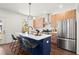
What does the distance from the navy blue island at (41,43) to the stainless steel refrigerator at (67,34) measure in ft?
1.16

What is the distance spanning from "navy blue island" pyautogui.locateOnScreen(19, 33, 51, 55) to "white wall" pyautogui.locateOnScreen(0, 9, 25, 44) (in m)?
0.20

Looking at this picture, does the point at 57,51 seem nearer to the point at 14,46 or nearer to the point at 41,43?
the point at 41,43

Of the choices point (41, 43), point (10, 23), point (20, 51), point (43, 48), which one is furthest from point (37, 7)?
point (20, 51)

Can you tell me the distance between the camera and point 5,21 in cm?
232

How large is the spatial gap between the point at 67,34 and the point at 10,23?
4.61ft

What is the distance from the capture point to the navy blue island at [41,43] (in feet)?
7.47

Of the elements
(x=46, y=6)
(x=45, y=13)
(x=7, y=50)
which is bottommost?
(x=7, y=50)

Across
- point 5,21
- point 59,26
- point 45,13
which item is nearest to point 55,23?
point 59,26

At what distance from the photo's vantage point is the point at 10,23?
232 centimetres

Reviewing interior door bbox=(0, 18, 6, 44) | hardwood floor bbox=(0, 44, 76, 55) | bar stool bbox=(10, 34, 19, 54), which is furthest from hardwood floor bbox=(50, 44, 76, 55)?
interior door bbox=(0, 18, 6, 44)

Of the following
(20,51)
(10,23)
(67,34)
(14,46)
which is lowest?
(20,51)

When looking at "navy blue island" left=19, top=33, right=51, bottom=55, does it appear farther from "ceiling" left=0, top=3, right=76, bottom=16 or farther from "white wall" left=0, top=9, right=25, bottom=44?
"ceiling" left=0, top=3, right=76, bottom=16
